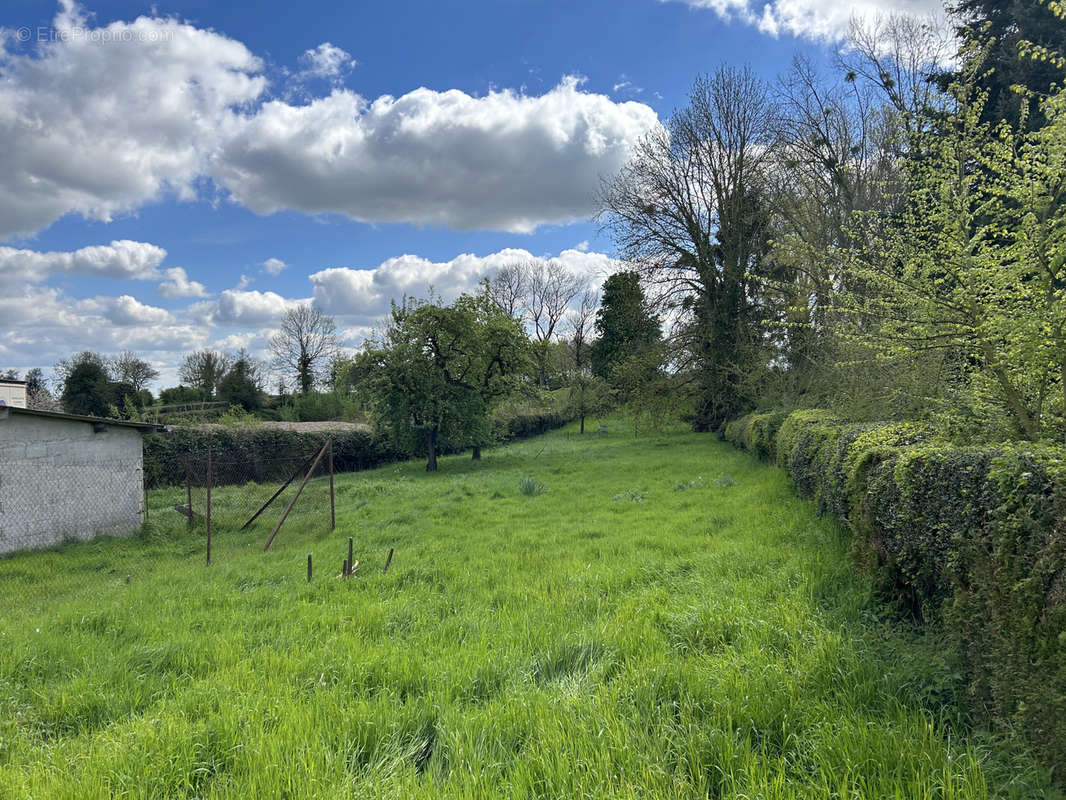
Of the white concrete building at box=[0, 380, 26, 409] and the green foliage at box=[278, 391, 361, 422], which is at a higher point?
the white concrete building at box=[0, 380, 26, 409]

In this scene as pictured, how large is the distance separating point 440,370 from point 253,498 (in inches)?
368

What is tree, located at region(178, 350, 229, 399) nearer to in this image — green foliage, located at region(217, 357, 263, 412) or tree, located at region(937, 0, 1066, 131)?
green foliage, located at region(217, 357, 263, 412)

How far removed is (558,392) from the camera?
4116 cm

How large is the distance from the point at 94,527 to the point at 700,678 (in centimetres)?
1341

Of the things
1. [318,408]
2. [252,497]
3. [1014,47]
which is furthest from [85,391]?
[1014,47]

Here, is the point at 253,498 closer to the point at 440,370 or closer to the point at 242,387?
the point at 440,370

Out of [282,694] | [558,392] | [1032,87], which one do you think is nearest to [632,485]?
[282,694]

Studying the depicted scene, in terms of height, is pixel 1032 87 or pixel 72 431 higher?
pixel 1032 87

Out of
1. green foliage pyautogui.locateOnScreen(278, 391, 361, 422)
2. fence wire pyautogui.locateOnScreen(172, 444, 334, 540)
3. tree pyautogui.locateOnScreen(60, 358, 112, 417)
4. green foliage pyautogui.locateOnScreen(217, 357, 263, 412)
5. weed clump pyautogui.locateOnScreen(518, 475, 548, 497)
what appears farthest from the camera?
green foliage pyautogui.locateOnScreen(217, 357, 263, 412)

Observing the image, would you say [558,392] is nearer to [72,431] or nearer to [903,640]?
[72,431]

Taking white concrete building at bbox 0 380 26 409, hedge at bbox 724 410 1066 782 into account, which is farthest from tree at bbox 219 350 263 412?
hedge at bbox 724 410 1066 782

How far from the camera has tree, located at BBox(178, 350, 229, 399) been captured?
43344 millimetres

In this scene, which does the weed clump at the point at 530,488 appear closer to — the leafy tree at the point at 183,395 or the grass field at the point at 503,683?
the grass field at the point at 503,683

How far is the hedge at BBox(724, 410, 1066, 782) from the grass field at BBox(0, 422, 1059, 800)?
0.24 meters
